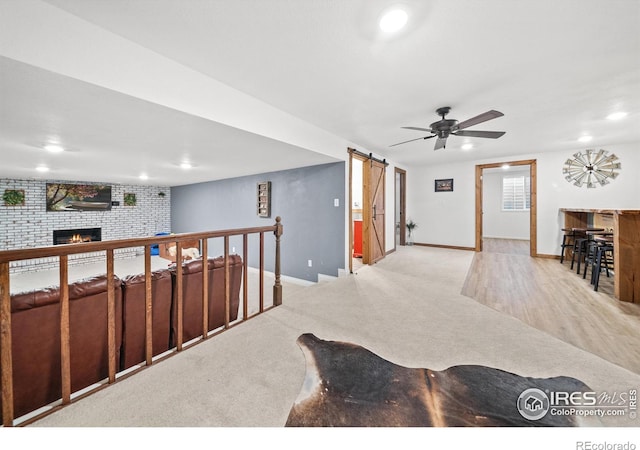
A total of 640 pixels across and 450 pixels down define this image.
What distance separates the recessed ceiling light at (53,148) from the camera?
127 inches

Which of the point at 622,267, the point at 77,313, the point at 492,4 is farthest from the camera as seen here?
the point at 622,267

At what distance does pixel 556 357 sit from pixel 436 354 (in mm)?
853

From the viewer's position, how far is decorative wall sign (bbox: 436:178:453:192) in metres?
6.75

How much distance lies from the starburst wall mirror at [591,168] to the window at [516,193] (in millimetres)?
3105

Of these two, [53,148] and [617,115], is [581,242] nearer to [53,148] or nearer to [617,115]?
[617,115]

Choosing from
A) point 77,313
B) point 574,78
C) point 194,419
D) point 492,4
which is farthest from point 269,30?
point 574,78

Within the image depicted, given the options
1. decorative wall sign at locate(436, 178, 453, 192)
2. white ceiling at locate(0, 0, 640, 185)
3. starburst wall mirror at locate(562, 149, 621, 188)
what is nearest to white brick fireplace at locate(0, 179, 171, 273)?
white ceiling at locate(0, 0, 640, 185)

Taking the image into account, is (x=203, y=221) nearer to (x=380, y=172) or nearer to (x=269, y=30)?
(x=380, y=172)

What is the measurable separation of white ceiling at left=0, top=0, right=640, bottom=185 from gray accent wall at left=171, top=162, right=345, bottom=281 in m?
1.14

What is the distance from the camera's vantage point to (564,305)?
2877 mm

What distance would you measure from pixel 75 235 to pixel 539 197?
36.9ft

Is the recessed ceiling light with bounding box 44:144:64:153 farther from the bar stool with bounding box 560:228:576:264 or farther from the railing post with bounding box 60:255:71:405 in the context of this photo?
the bar stool with bounding box 560:228:576:264

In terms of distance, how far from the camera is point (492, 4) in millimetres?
1511

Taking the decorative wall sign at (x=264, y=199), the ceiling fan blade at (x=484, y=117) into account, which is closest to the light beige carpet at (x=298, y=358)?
the ceiling fan blade at (x=484, y=117)
